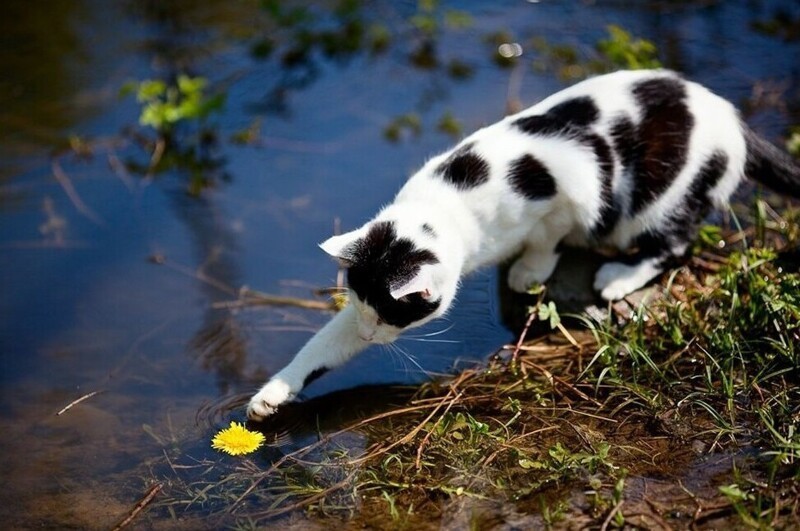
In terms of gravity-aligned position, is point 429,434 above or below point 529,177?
below

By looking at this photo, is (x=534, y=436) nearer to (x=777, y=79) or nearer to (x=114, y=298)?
(x=114, y=298)

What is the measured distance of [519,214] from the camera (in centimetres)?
355

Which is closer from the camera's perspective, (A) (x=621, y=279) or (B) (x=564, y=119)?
(B) (x=564, y=119)

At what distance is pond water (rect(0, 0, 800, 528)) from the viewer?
11.2ft

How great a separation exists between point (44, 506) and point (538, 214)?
2.04 m

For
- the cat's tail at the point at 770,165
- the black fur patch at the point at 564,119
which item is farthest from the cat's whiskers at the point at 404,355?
the cat's tail at the point at 770,165

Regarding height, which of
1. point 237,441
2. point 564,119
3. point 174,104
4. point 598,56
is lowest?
point 598,56

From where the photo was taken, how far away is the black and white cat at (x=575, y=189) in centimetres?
333

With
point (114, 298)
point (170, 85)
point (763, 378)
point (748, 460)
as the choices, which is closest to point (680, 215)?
point (763, 378)

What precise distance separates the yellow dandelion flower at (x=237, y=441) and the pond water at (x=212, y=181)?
0.42ft

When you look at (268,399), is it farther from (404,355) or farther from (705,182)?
(705,182)

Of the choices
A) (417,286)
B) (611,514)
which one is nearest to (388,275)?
(417,286)

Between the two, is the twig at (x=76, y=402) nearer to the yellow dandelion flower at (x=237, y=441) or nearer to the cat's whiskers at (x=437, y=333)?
the yellow dandelion flower at (x=237, y=441)

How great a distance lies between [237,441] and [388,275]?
2.39 ft
